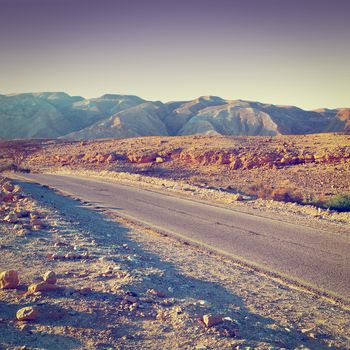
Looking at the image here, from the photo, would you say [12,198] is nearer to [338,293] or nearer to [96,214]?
[96,214]

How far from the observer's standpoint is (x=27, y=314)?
454 centimetres

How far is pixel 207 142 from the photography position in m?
35.9

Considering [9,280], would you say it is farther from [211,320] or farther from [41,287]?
[211,320]

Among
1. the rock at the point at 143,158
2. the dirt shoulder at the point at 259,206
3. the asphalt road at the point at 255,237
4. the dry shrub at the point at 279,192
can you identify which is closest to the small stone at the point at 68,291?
the asphalt road at the point at 255,237

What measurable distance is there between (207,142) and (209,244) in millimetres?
27022

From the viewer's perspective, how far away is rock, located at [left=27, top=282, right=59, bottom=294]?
5383mm

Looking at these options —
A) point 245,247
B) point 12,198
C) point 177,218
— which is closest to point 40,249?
point 245,247

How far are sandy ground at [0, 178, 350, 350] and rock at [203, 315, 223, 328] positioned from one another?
0.05 m


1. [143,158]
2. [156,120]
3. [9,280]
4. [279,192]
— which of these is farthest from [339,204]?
[156,120]

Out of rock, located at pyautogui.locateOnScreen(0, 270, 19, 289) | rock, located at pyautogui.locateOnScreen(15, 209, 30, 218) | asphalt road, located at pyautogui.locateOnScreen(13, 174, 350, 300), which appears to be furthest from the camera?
rock, located at pyautogui.locateOnScreen(15, 209, 30, 218)

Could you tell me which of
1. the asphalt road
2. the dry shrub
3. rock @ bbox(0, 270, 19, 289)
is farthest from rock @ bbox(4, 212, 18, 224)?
the dry shrub

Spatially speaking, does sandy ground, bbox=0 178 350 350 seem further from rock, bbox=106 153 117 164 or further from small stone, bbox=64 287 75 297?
rock, bbox=106 153 117 164

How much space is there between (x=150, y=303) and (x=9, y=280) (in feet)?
7.14

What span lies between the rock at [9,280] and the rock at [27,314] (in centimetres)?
104
